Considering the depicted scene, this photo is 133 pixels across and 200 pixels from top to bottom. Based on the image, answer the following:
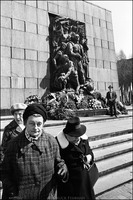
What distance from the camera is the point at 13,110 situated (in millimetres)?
2244

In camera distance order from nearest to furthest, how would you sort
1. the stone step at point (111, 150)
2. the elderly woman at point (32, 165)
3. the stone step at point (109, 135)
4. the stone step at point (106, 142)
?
the elderly woman at point (32, 165), the stone step at point (111, 150), the stone step at point (106, 142), the stone step at point (109, 135)

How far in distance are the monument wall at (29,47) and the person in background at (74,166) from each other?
849 centimetres

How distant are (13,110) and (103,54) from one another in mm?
13467

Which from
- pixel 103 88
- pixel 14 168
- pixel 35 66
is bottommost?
pixel 14 168

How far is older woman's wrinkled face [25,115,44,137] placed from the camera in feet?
4.85

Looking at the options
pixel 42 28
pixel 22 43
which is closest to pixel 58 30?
pixel 42 28

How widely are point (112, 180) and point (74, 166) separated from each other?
2088 millimetres

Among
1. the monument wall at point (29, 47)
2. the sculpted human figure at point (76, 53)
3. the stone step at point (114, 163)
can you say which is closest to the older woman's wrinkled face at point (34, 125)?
the stone step at point (114, 163)

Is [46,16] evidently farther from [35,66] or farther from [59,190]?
[59,190]

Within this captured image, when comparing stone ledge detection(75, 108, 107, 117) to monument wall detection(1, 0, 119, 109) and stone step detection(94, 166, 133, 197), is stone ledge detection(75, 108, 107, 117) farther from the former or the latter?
stone step detection(94, 166, 133, 197)

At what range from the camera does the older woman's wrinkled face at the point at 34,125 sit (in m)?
1.48

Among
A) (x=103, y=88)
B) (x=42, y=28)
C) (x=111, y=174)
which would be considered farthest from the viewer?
(x=103, y=88)

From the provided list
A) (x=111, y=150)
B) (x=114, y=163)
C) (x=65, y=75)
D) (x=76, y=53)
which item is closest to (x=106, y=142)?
(x=111, y=150)

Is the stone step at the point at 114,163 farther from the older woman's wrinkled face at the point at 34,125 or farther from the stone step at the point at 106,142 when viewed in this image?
the older woman's wrinkled face at the point at 34,125
